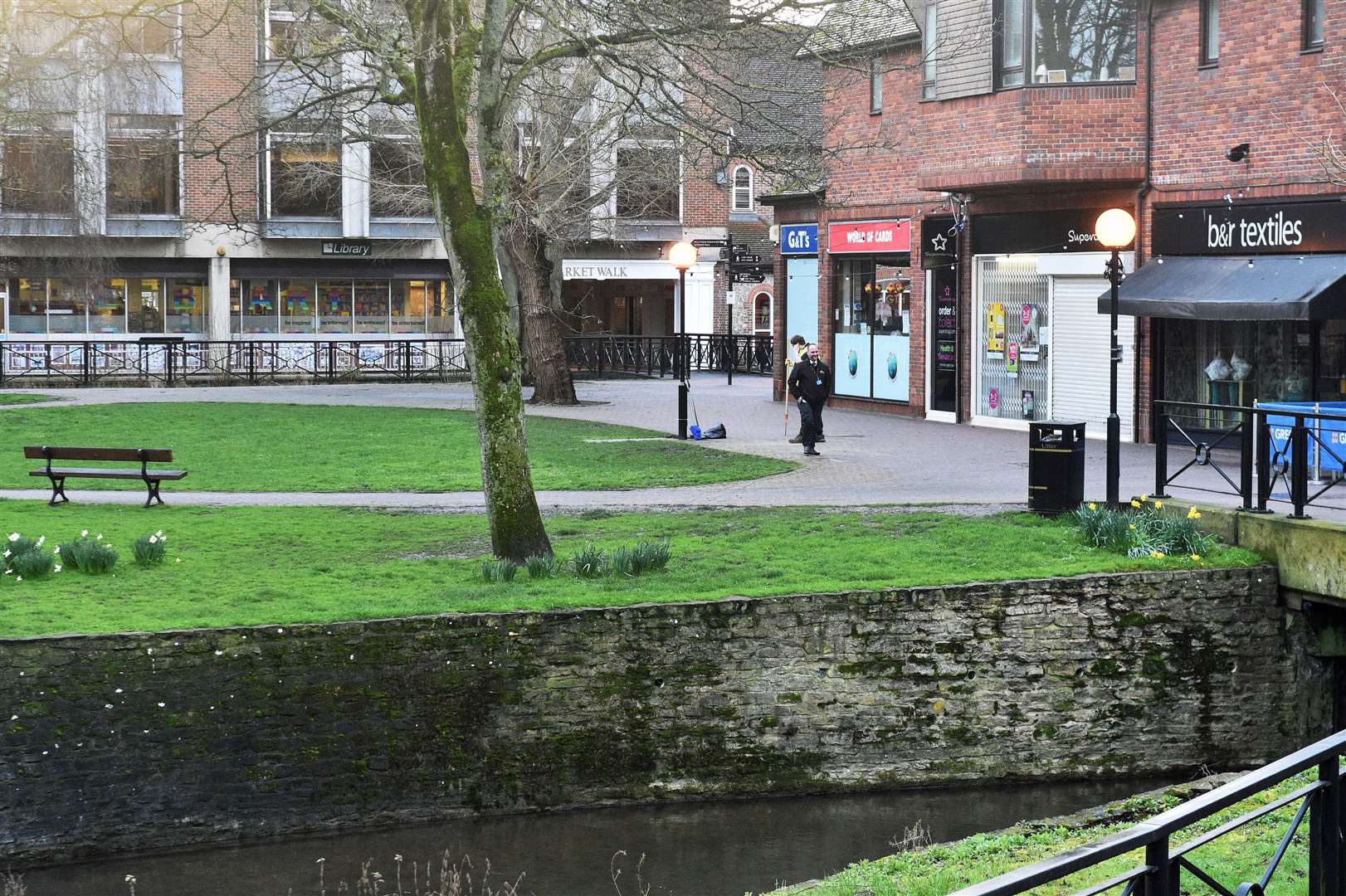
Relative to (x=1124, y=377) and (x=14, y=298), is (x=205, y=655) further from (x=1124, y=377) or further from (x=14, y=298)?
(x=14, y=298)

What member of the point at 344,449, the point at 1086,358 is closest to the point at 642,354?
the point at 1086,358

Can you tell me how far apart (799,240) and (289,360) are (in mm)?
16322

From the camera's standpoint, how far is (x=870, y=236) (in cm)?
2980

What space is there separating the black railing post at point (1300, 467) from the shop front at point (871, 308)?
15310 millimetres

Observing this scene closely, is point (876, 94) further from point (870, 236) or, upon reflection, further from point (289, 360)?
point (289, 360)

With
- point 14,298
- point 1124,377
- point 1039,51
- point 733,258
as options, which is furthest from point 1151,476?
point 14,298

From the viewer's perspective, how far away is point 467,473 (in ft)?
67.3

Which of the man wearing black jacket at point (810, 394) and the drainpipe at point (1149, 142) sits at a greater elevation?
the drainpipe at point (1149, 142)

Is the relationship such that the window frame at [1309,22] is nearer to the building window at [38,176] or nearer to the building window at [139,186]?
the building window at [38,176]

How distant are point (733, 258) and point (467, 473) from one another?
1708cm

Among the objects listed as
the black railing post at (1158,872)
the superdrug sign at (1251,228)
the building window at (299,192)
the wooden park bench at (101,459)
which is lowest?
the black railing post at (1158,872)

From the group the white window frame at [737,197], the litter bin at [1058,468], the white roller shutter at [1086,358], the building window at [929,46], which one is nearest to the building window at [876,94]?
the building window at [929,46]

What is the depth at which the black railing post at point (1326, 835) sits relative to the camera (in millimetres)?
4789

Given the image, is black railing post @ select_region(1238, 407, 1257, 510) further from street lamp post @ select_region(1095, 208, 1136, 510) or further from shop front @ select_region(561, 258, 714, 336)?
shop front @ select_region(561, 258, 714, 336)
